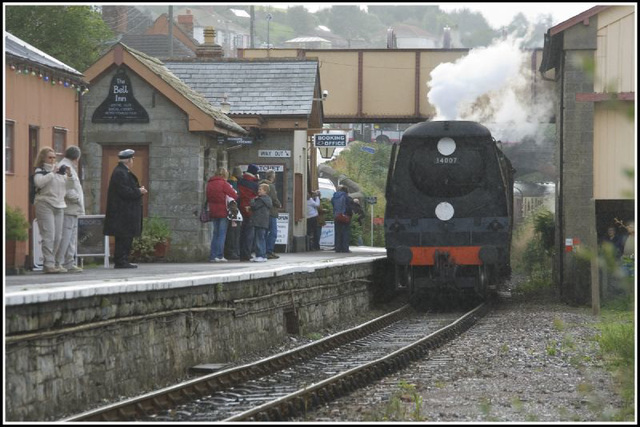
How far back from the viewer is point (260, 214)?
63.9 feet

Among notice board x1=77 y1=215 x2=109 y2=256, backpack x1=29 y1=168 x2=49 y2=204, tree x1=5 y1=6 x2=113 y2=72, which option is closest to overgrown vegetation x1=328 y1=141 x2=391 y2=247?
tree x1=5 y1=6 x2=113 y2=72

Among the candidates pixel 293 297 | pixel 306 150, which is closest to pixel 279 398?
pixel 293 297

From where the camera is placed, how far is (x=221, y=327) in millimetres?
12445

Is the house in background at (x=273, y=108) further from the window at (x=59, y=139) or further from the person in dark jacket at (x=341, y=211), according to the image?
the window at (x=59, y=139)

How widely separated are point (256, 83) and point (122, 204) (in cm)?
1274

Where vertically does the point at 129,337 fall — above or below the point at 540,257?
above

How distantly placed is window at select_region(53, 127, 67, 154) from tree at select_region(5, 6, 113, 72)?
1657 cm

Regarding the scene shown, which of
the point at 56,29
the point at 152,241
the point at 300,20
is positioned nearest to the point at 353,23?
the point at 300,20

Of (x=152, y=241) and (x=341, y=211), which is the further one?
(x=341, y=211)

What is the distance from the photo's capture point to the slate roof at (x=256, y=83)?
26781mm

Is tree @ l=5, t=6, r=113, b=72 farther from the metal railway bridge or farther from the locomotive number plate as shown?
the locomotive number plate

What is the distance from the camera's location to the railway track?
28.1ft

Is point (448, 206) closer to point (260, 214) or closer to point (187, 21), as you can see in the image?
point (260, 214)

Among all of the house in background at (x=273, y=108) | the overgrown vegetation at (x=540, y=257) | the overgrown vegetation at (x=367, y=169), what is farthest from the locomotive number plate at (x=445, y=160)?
the overgrown vegetation at (x=367, y=169)
